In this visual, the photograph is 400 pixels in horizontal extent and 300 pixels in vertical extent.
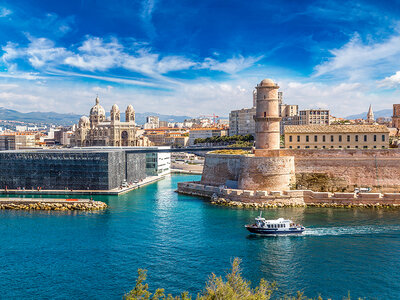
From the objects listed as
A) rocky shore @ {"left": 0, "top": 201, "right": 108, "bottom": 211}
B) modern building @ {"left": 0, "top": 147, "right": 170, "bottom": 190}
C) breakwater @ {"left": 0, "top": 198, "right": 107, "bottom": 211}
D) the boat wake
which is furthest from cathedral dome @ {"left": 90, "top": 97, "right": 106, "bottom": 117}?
the boat wake

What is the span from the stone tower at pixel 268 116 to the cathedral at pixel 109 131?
90.9m

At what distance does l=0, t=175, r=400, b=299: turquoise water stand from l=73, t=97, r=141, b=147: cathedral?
92.8 meters

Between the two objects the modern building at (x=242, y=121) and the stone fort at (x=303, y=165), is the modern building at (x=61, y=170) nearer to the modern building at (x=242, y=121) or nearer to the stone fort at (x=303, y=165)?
the stone fort at (x=303, y=165)

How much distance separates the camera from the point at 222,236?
30812mm

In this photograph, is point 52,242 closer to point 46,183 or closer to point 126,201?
point 126,201

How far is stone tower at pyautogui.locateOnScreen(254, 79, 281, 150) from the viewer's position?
151 ft

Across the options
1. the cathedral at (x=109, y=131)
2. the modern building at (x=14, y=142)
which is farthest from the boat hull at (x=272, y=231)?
the modern building at (x=14, y=142)

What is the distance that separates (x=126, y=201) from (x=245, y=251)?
22.3 m

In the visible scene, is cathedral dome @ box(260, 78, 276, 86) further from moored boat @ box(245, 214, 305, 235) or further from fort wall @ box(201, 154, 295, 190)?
moored boat @ box(245, 214, 305, 235)

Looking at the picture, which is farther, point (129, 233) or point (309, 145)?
point (309, 145)

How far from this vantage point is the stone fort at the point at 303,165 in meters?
44.2

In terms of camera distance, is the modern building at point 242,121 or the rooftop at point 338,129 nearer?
the rooftop at point 338,129

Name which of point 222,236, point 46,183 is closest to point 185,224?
point 222,236

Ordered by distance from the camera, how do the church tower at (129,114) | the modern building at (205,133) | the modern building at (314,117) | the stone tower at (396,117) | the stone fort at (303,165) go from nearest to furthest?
the stone fort at (303,165)
the stone tower at (396,117)
the modern building at (314,117)
the church tower at (129,114)
the modern building at (205,133)
